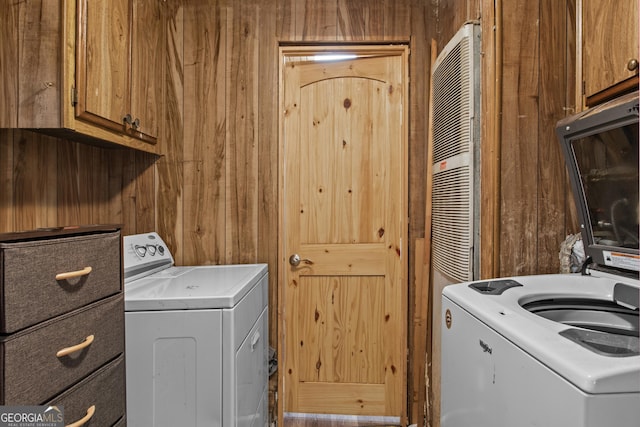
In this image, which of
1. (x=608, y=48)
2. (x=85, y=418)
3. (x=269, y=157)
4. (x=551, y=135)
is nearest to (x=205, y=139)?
(x=269, y=157)

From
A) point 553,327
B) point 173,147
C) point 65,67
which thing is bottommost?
point 553,327

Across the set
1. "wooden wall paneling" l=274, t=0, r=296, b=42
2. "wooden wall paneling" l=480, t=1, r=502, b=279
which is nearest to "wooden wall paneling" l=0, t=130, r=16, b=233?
"wooden wall paneling" l=274, t=0, r=296, b=42

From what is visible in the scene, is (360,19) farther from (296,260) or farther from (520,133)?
(296,260)

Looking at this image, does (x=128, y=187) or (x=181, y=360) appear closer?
(x=181, y=360)

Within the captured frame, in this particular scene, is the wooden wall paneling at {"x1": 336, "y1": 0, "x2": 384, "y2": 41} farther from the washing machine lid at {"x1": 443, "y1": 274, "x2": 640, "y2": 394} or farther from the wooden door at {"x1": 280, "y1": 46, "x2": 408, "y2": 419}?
the washing machine lid at {"x1": 443, "y1": 274, "x2": 640, "y2": 394}

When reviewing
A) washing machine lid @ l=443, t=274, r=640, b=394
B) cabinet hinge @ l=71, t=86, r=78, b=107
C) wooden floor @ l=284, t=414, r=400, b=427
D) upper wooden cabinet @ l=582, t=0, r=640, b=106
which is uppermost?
upper wooden cabinet @ l=582, t=0, r=640, b=106

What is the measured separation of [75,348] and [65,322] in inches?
3.2

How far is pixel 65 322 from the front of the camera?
105cm

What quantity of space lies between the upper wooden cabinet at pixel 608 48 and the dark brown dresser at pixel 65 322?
1.65 metres

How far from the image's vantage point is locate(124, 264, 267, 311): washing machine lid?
138cm

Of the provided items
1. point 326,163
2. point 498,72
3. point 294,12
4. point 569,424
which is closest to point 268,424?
point 326,163

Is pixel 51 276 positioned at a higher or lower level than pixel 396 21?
lower

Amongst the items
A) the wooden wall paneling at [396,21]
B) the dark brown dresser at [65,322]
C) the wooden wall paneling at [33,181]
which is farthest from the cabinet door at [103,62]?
the wooden wall paneling at [396,21]

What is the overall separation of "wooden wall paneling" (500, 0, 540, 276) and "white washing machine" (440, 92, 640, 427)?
0.20 meters
